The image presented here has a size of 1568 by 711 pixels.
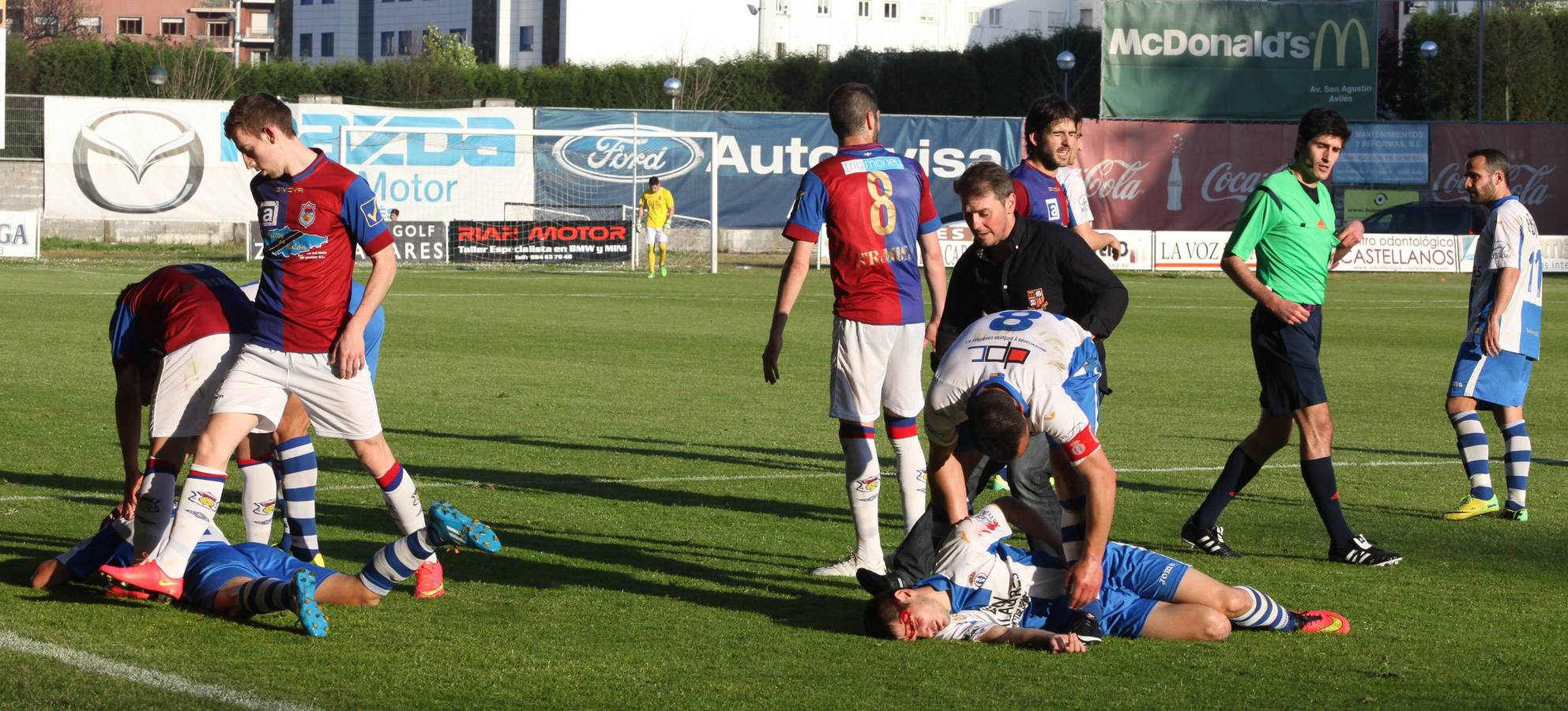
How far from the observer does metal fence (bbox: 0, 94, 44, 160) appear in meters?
40.8

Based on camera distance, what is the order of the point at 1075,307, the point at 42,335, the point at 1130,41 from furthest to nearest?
the point at 1130,41 < the point at 42,335 < the point at 1075,307

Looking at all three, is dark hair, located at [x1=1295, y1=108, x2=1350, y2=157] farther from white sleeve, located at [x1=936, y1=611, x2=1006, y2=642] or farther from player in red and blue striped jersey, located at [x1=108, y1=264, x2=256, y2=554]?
player in red and blue striped jersey, located at [x1=108, y1=264, x2=256, y2=554]

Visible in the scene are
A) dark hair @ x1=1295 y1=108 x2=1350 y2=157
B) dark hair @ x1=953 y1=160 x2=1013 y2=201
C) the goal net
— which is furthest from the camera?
the goal net

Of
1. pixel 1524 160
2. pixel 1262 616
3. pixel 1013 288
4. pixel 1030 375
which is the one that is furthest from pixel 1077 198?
pixel 1524 160

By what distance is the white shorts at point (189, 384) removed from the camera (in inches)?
251

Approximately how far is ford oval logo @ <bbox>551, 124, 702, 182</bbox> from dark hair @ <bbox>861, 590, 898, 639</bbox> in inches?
1408

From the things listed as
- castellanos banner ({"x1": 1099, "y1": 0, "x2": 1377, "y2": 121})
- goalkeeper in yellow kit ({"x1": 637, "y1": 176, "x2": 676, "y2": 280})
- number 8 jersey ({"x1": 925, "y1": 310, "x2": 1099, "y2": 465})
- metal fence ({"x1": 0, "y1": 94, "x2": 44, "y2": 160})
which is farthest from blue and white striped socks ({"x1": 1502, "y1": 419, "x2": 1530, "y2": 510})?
metal fence ({"x1": 0, "y1": 94, "x2": 44, "y2": 160})

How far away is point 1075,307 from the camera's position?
23.2 ft

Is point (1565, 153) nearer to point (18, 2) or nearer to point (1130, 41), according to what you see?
point (1130, 41)

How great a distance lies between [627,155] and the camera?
42062 mm

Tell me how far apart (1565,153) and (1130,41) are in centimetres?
1156

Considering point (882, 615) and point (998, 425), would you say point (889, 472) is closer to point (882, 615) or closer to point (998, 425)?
point (882, 615)

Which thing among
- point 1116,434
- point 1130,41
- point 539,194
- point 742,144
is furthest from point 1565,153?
point 1116,434

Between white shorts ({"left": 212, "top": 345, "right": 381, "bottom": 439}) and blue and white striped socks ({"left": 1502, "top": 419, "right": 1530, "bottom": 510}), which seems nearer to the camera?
white shorts ({"left": 212, "top": 345, "right": 381, "bottom": 439})
